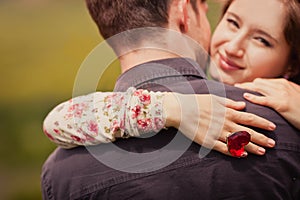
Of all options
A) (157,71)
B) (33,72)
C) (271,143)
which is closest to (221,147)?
(271,143)

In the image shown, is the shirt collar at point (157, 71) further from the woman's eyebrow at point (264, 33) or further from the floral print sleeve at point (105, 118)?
the woman's eyebrow at point (264, 33)

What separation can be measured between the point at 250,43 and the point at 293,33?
0.11 meters

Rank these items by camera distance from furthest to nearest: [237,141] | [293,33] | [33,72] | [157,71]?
[33,72]
[293,33]
[157,71]
[237,141]

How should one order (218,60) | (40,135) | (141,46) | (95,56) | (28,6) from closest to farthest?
(141,46), (95,56), (218,60), (40,135), (28,6)

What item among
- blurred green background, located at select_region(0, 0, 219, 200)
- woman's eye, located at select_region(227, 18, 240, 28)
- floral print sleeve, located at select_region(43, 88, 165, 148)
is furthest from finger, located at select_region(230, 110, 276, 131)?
blurred green background, located at select_region(0, 0, 219, 200)

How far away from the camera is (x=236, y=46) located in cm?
168

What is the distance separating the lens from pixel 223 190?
1.41 metres

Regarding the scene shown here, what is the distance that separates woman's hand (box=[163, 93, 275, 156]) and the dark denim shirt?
24 mm

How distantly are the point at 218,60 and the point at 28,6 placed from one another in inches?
187

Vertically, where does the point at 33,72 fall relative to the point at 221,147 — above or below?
below

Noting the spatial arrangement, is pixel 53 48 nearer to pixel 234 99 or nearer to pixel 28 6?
pixel 28 6

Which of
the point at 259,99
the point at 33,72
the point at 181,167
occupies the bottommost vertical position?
the point at 33,72

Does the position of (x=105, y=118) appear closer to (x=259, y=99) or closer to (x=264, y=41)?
(x=259, y=99)

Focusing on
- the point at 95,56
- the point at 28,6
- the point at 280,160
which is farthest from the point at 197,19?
the point at 28,6
